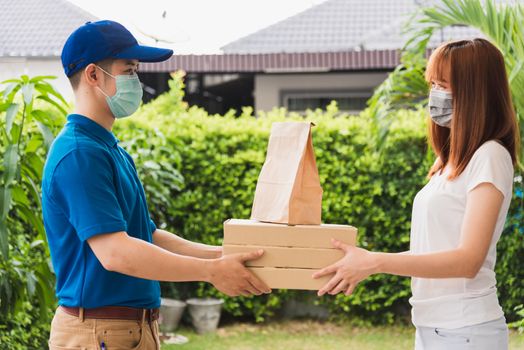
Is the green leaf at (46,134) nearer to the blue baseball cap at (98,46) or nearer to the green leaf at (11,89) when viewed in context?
the green leaf at (11,89)

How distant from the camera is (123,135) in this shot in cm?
520

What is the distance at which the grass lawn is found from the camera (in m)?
5.39

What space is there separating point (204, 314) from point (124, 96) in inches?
156

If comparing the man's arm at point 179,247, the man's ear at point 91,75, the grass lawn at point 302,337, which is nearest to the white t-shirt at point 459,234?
A: the man's arm at point 179,247

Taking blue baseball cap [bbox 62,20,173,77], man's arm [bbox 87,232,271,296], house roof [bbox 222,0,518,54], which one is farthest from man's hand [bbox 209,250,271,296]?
house roof [bbox 222,0,518,54]

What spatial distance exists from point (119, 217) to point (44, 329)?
2.85 m

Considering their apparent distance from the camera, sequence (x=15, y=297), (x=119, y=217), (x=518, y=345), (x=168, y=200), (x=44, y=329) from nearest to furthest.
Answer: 1. (x=119, y=217)
2. (x=15, y=297)
3. (x=44, y=329)
4. (x=518, y=345)
5. (x=168, y=200)

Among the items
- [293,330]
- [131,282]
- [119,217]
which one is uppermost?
[119,217]

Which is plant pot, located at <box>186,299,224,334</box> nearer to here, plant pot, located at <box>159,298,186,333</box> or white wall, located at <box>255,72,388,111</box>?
plant pot, located at <box>159,298,186,333</box>

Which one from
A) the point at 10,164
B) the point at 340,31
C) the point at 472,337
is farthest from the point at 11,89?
the point at 340,31

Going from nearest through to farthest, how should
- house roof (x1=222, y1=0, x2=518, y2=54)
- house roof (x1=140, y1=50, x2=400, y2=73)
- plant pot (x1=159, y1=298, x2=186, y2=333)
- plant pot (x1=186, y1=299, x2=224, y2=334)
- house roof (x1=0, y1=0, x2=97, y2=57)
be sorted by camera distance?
house roof (x1=0, y1=0, x2=97, y2=57) → plant pot (x1=159, y1=298, x2=186, y2=333) → plant pot (x1=186, y1=299, x2=224, y2=334) → house roof (x1=140, y1=50, x2=400, y2=73) → house roof (x1=222, y1=0, x2=518, y2=54)

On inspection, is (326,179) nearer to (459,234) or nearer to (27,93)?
(27,93)

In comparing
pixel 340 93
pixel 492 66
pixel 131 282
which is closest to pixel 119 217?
pixel 131 282

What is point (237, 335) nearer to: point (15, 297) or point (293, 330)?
point (293, 330)
